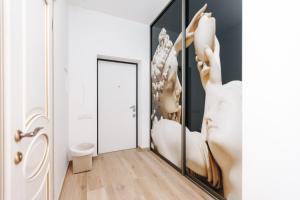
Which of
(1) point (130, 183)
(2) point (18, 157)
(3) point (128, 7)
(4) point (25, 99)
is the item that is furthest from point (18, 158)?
(3) point (128, 7)

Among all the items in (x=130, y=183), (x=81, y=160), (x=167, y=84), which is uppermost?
(x=167, y=84)

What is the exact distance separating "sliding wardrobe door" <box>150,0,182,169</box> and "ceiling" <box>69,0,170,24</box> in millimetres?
162

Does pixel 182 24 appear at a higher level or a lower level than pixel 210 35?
higher

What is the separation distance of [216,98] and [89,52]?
2.44 m

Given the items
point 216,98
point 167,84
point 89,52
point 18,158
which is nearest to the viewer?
point 18,158

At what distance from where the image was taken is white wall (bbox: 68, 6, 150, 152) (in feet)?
8.94

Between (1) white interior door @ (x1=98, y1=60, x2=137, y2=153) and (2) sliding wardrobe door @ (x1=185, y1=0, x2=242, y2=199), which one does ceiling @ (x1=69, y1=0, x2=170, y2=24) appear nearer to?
(2) sliding wardrobe door @ (x1=185, y1=0, x2=242, y2=199)

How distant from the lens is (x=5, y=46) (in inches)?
25.1

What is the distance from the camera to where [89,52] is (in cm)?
284

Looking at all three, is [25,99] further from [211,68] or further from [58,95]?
[211,68]
